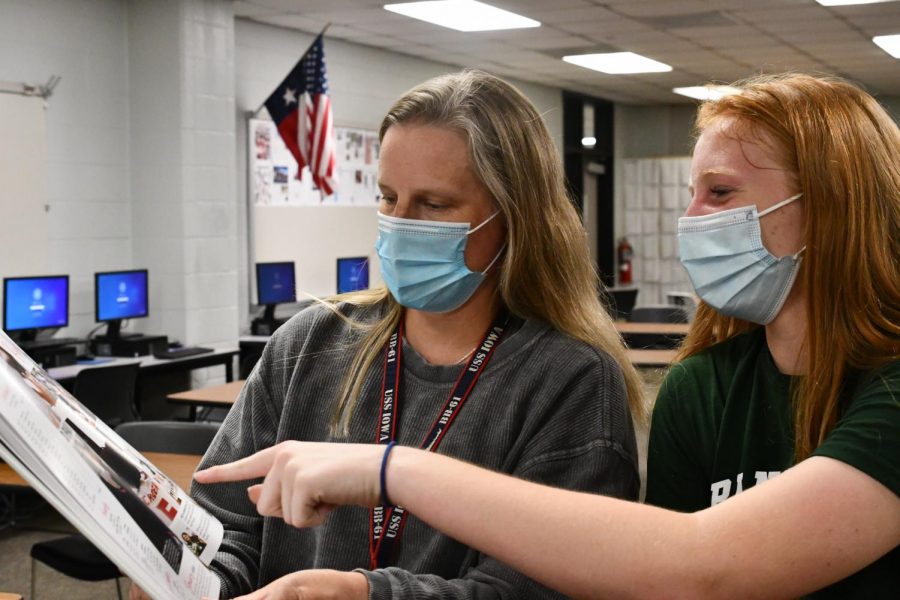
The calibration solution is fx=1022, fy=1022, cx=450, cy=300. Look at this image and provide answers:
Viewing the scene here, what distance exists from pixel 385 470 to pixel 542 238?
72 cm

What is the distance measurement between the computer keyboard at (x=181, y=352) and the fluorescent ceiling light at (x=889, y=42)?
6226 mm

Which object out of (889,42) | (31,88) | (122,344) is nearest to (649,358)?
(122,344)

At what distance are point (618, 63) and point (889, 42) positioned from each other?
2.55 meters

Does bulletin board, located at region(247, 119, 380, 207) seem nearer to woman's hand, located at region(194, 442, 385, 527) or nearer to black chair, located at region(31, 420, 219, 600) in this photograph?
black chair, located at region(31, 420, 219, 600)

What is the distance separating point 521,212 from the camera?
1.58 meters

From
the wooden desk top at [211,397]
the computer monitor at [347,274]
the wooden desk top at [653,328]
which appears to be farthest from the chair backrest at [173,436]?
the computer monitor at [347,274]

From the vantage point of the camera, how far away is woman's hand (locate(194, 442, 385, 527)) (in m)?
0.95

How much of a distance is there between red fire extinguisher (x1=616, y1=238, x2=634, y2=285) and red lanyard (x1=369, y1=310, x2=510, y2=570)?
504 inches

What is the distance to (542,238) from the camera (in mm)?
1601

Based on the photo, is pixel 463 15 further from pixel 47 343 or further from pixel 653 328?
pixel 47 343

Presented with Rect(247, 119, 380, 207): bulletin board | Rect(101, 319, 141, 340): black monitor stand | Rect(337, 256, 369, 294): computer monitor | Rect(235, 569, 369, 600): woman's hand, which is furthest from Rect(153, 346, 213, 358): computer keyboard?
Rect(235, 569, 369, 600): woman's hand

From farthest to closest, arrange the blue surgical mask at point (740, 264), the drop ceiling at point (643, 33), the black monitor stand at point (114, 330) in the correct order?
the drop ceiling at point (643, 33)
the black monitor stand at point (114, 330)
the blue surgical mask at point (740, 264)

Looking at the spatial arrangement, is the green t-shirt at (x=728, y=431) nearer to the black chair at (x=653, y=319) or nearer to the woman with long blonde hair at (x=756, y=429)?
the woman with long blonde hair at (x=756, y=429)

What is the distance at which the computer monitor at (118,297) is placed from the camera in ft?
21.3
